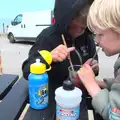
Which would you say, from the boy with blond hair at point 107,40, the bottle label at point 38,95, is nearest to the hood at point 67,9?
the boy with blond hair at point 107,40

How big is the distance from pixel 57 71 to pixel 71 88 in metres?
0.59

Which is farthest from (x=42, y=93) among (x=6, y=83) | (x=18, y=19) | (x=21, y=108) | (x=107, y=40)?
(x=18, y=19)

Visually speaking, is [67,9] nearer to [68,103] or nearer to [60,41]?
[60,41]

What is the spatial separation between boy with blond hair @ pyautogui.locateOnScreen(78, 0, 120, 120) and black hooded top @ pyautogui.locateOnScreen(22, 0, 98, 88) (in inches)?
12.4

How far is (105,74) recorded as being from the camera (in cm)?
457

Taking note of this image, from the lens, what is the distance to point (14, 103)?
1.24 m

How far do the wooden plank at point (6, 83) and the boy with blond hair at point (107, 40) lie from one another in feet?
1.84

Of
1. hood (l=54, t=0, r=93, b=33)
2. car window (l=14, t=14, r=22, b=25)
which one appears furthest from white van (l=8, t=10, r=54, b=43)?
hood (l=54, t=0, r=93, b=33)

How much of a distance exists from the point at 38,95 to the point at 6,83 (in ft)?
1.78

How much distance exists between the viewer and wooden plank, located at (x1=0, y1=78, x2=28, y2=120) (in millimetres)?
1120

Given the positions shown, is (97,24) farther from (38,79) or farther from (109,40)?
(38,79)

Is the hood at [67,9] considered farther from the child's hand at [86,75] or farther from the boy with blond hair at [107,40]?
the child's hand at [86,75]

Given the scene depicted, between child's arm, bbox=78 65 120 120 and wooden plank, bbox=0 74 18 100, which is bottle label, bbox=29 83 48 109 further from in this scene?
wooden plank, bbox=0 74 18 100

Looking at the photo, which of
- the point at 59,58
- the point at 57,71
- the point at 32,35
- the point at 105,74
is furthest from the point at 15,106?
the point at 32,35
